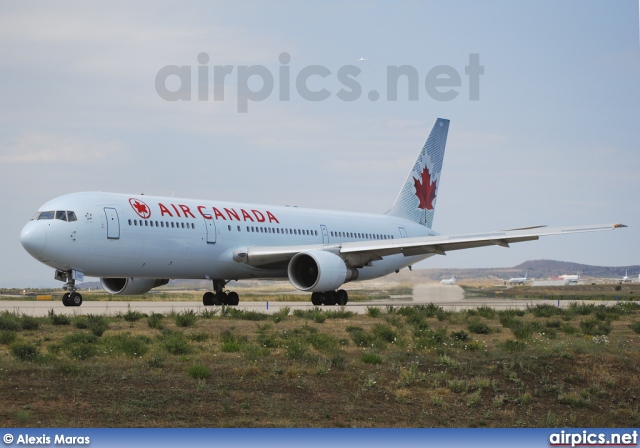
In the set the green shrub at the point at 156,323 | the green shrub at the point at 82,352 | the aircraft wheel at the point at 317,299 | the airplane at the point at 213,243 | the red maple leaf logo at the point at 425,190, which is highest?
the red maple leaf logo at the point at 425,190

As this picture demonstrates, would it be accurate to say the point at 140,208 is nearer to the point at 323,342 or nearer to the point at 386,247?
the point at 386,247

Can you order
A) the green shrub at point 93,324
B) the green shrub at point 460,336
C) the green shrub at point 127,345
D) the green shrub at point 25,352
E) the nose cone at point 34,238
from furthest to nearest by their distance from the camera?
1. the nose cone at point 34,238
2. the green shrub at point 460,336
3. the green shrub at point 93,324
4. the green shrub at point 127,345
5. the green shrub at point 25,352

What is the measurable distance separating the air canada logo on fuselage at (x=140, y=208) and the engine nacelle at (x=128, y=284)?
190 inches

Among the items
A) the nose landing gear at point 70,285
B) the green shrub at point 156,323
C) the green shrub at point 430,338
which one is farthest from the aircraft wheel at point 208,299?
the green shrub at point 430,338

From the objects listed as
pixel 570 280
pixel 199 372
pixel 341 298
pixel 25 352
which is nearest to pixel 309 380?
pixel 199 372

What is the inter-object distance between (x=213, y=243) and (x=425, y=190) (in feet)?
56.8

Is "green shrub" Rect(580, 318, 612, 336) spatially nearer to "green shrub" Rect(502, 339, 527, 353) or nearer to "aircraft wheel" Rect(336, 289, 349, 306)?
"green shrub" Rect(502, 339, 527, 353)

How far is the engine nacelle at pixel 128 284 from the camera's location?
36.7 meters

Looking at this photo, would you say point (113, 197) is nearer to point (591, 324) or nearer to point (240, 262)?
point (240, 262)

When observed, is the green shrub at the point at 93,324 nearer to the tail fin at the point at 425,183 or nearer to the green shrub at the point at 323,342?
the green shrub at the point at 323,342

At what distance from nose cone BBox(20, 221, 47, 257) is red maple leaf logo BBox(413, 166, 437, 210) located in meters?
23.4

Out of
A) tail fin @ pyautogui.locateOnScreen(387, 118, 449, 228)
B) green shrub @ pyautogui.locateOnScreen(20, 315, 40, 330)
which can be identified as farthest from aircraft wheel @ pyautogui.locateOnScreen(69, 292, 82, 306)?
tail fin @ pyautogui.locateOnScreen(387, 118, 449, 228)

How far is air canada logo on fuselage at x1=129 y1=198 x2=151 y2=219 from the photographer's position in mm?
32312

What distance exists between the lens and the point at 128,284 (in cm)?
3691
